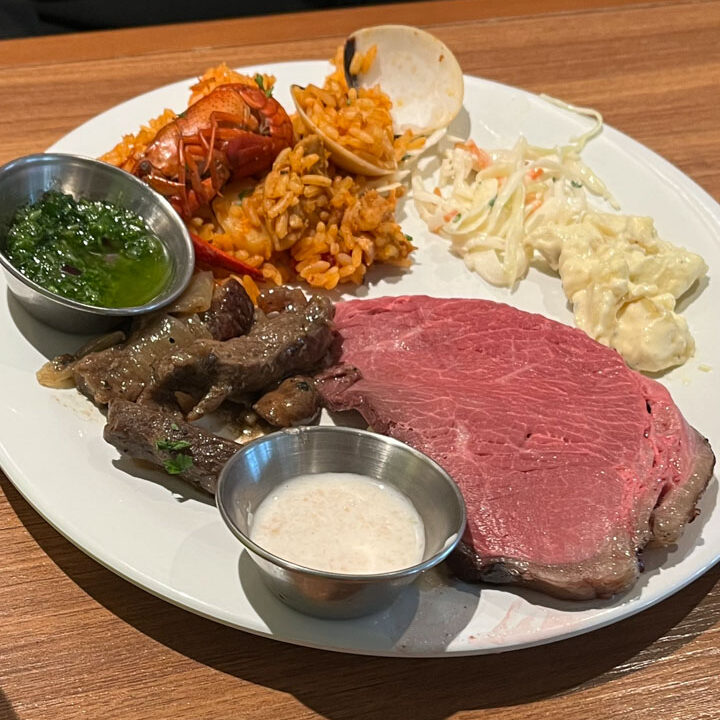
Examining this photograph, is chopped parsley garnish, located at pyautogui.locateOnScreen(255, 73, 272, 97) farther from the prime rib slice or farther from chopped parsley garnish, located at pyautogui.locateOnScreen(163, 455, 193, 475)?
chopped parsley garnish, located at pyautogui.locateOnScreen(163, 455, 193, 475)

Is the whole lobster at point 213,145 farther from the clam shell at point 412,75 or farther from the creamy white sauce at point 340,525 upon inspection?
the creamy white sauce at point 340,525

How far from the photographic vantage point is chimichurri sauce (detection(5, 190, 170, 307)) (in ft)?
11.3

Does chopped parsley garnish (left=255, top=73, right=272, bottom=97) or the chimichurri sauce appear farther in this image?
chopped parsley garnish (left=255, top=73, right=272, bottom=97)

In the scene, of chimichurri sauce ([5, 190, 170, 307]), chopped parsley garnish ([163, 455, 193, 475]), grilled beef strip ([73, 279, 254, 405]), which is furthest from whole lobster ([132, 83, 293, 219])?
chopped parsley garnish ([163, 455, 193, 475])

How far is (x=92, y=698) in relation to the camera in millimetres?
2496

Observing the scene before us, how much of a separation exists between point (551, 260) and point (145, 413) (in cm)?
216

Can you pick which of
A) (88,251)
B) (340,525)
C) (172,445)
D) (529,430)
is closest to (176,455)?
(172,445)

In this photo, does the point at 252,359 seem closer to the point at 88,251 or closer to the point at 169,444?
the point at 169,444

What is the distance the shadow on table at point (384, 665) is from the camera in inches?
101

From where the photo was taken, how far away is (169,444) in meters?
2.91

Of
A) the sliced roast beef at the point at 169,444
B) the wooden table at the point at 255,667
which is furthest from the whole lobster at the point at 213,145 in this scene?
the wooden table at the point at 255,667

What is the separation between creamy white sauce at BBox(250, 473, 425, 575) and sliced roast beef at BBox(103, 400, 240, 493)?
363 millimetres

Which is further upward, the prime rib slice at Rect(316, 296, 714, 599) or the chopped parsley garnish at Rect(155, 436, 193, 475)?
the chopped parsley garnish at Rect(155, 436, 193, 475)

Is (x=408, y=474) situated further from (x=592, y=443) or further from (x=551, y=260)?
(x=551, y=260)
